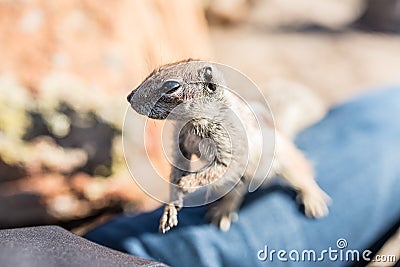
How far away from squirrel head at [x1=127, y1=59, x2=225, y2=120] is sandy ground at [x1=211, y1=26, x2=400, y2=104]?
7.24 feet

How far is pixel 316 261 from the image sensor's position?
111 cm

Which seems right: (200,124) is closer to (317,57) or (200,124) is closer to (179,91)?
(179,91)

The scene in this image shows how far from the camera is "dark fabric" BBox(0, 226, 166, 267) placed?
2.35 feet

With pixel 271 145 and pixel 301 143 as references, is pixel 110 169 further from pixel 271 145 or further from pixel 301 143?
pixel 271 145

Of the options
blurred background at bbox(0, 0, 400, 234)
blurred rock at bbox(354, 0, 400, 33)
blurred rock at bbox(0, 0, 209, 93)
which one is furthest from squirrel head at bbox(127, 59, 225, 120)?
blurred rock at bbox(354, 0, 400, 33)

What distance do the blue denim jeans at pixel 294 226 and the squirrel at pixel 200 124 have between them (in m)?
0.09

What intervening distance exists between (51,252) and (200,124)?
9.5 inches

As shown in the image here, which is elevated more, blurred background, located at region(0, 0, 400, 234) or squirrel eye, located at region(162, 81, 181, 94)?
squirrel eye, located at region(162, 81, 181, 94)

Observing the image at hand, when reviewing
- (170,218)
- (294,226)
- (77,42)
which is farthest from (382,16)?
(170,218)

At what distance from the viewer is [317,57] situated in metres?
3.71

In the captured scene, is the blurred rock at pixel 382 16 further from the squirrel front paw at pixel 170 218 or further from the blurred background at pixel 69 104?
the squirrel front paw at pixel 170 218

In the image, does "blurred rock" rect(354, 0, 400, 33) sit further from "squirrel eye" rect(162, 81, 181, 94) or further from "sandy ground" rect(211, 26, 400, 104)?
"squirrel eye" rect(162, 81, 181, 94)

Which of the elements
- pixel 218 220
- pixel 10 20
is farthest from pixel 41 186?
pixel 218 220

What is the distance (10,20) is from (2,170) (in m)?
0.45
